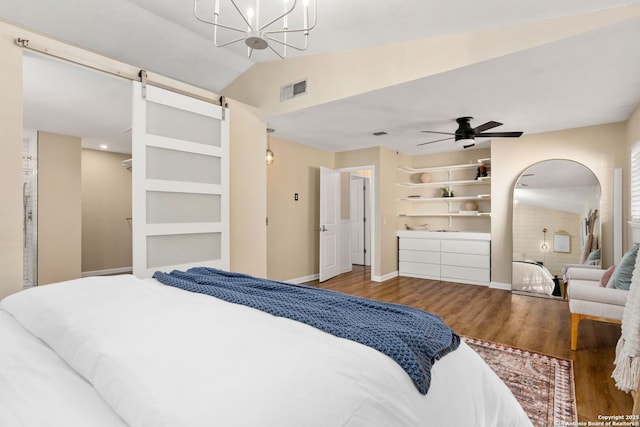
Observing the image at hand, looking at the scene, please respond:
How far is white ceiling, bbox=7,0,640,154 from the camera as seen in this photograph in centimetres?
242

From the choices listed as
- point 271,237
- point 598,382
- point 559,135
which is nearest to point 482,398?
point 598,382

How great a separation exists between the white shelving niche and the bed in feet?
3.43

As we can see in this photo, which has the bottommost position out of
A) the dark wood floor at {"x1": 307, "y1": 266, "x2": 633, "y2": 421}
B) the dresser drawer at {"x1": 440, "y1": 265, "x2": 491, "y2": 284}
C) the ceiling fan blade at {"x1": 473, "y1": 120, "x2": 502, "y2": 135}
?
the dark wood floor at {"x1": 307, "y1": 266, "x2": 633, "y2": 421}

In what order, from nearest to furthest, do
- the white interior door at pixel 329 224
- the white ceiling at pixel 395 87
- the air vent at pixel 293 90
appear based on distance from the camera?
1. the white ceiling at pixel 395 87
2. the air vent at pixel 293 90
3. the white interior door at pixel 329 224

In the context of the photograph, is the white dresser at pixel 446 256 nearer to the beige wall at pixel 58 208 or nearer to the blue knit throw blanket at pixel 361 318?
the blue knit throw blanket at pixel 361 318

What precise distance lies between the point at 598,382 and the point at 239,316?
2.52 metres

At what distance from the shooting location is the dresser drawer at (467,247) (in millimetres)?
5324

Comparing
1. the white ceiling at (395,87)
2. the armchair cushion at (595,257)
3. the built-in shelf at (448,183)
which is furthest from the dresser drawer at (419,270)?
the white ceiling at (395,87)

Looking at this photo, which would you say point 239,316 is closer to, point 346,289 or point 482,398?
point 482,398

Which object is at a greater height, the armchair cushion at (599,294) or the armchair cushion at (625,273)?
the armchair cushion at (625,273)

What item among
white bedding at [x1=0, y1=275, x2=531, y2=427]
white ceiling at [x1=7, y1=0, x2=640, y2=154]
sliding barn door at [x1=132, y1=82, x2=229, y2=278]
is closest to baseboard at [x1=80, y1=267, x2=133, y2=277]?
white ceiling at [x1=7, y1=0, x2=640, y2=154]

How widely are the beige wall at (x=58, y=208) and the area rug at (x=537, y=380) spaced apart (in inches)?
233

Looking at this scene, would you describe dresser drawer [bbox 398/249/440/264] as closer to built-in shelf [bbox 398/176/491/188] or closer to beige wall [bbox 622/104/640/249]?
built-in shelf [bbox 398/176/491/188]

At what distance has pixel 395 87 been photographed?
3105mm
